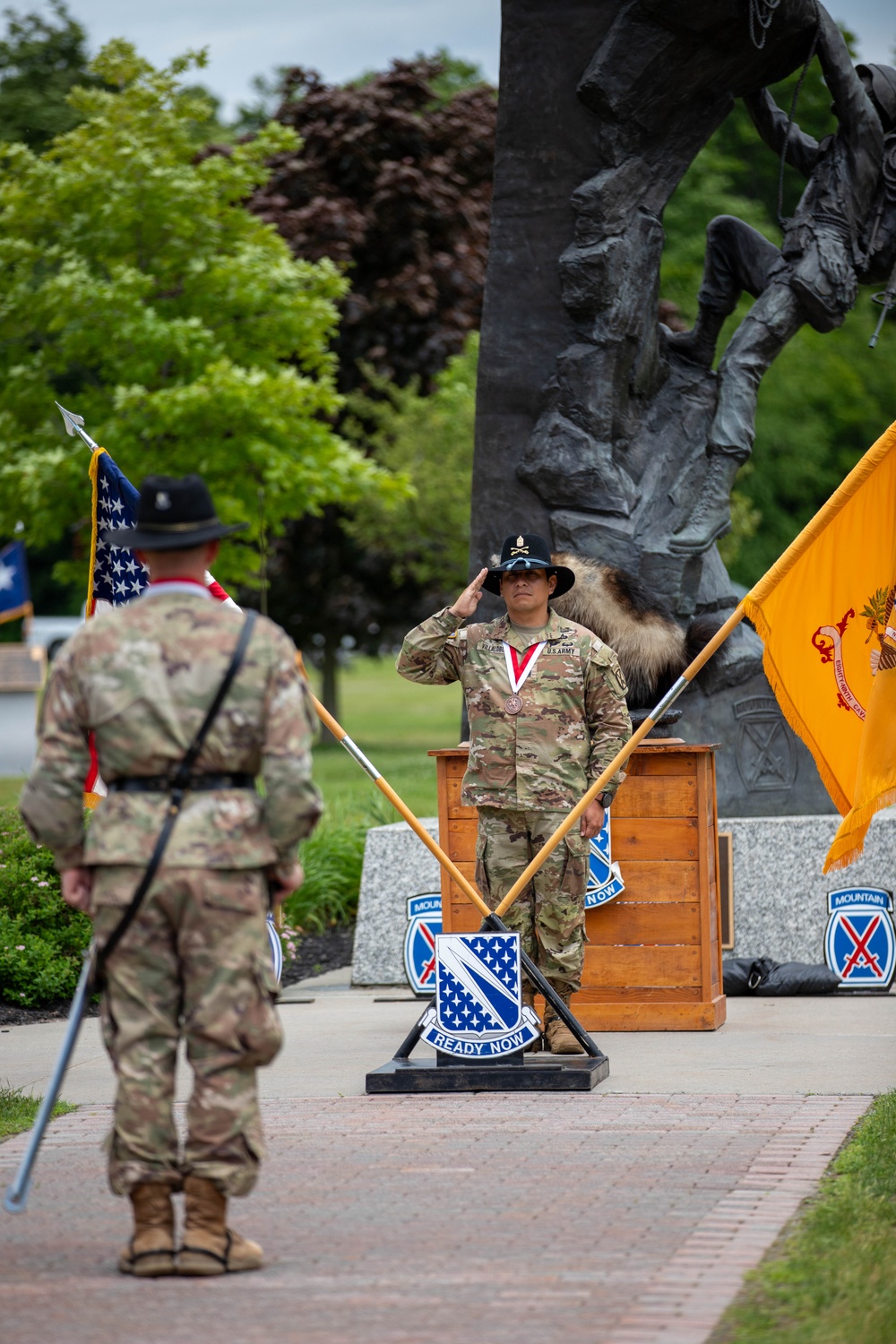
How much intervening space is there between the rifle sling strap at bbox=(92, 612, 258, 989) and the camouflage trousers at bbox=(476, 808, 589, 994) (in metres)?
3.11

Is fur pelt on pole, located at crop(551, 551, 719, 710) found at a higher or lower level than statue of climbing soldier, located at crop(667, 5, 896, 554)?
lower

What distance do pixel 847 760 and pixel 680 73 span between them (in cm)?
500

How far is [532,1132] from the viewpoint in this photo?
21.1 ft

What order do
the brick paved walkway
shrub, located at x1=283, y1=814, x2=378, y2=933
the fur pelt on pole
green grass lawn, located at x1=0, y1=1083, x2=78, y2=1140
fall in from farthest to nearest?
shrub, located at x1=283, y1=814, x2=378, y2=933
the fur pelt on pole
green grass lawn, located at x1=0, y1=1083, x2=78, y2=1140
the brick paved walkway

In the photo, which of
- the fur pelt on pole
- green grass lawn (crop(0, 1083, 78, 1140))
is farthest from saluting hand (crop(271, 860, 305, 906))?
the fur pelt on pole

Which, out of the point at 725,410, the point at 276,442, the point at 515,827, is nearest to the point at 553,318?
the point at 725,410

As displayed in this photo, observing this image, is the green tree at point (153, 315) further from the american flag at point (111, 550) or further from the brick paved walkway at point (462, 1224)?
the brick paved walkway at point (462, 1224)

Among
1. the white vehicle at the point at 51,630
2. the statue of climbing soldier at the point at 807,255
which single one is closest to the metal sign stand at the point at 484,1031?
the statue of climbing soldier at the point at 807,255

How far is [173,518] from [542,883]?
10.7 feet

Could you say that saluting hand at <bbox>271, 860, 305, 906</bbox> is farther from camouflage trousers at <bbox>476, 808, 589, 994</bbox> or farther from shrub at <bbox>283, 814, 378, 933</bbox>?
shrub at <bbox>283, 814, 378, 933</bbox>

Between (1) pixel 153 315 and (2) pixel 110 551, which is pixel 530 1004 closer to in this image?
(2) pixel 110 551

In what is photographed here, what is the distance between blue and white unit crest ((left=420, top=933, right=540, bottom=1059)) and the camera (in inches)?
280

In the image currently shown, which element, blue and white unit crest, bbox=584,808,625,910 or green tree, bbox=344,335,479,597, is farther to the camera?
green tree, bbox=344,335,479,597

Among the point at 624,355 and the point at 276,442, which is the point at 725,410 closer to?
the point at 624,355
